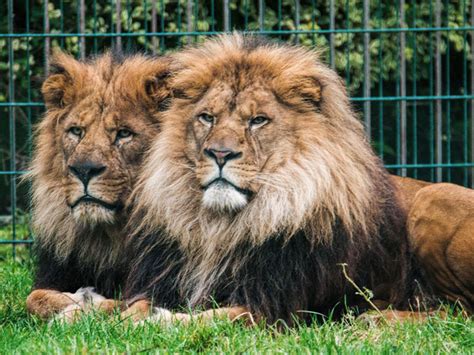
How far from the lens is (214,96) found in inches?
199

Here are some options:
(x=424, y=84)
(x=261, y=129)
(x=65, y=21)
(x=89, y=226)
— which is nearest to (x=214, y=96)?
(x=261, y=129)

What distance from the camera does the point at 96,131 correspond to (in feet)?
17.4

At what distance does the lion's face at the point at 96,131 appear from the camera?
523cm

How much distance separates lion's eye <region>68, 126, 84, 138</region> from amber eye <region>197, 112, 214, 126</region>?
0.61 meters

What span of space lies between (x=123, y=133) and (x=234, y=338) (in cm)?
134

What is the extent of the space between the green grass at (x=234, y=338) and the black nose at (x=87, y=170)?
648mm

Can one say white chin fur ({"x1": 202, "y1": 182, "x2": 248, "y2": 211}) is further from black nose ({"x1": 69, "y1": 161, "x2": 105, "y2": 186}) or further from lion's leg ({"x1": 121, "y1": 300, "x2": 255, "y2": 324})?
black nose ({"x1": 69, "y1": 161, "x2": 105, "y2": 186})

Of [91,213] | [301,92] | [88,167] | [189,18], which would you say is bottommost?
[91,213]

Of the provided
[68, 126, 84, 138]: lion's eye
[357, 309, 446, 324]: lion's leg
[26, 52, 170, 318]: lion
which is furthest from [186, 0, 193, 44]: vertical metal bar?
[357, 309, 446, 324]: lion's leg

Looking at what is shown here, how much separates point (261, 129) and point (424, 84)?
5.52 meters

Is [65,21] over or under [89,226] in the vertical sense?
over

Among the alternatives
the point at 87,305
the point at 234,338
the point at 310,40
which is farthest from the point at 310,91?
the point at 310,40

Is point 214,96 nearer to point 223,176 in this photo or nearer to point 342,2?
point 223,176

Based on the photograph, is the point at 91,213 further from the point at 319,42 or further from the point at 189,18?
the point at 319,42
